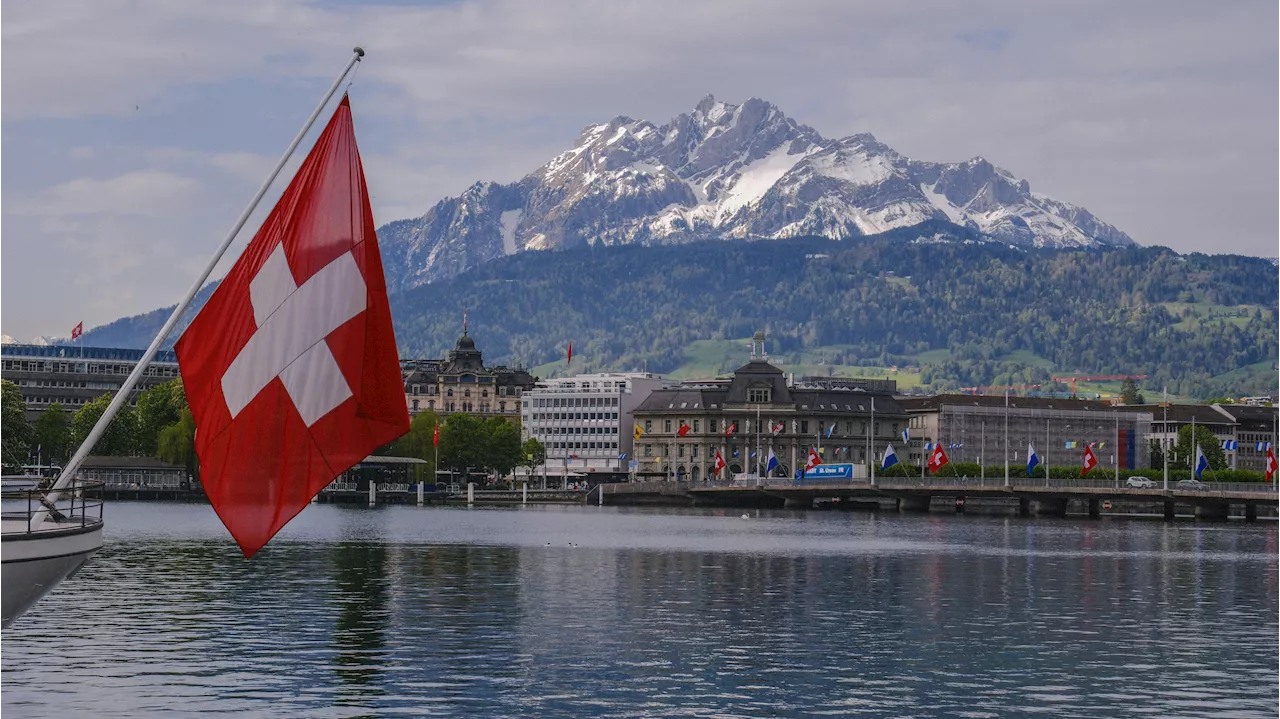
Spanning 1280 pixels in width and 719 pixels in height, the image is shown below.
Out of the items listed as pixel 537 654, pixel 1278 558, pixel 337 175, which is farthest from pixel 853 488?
pixel 337 175

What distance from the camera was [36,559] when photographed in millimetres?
27375

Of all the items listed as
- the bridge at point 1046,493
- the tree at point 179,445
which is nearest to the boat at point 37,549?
the bridge at point 1046,493

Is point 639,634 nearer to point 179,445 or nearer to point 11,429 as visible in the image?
point 179,445

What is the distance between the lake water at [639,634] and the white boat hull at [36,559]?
233 inches

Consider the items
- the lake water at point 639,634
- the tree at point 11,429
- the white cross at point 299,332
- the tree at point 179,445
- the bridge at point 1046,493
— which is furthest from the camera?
the tree at point 11,429

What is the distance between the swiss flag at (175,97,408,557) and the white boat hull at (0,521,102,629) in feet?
15.4

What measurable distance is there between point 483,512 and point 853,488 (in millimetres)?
36933

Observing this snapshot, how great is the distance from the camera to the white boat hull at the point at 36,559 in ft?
88.5

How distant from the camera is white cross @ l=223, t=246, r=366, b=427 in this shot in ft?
78.8

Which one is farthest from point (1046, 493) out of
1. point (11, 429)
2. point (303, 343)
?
point (303, 343)

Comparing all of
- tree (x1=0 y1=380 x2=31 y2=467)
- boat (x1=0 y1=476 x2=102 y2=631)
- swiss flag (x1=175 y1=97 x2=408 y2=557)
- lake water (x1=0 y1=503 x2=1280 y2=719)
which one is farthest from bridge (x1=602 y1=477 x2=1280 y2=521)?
swiss flag (x1=175 y1=97 x2=408 y2=557)

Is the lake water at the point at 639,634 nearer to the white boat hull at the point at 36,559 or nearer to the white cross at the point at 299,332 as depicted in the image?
the white boat hull at the point at 36,559

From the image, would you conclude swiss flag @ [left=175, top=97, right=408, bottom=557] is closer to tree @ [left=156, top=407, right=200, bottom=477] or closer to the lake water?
the lake water

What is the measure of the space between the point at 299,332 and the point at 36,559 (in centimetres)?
623
